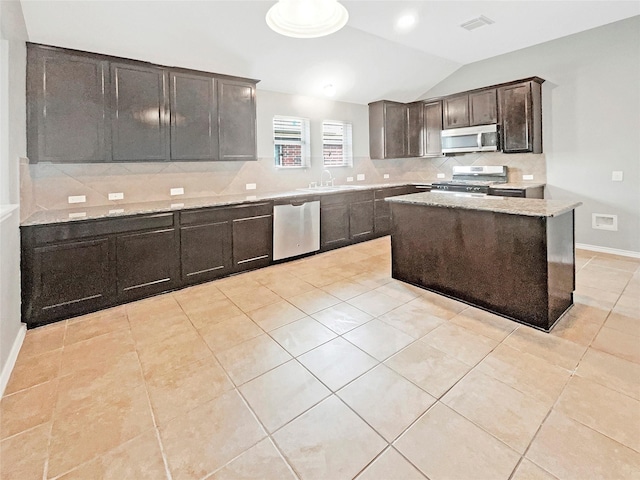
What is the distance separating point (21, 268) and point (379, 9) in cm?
422

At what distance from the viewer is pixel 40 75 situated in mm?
3047

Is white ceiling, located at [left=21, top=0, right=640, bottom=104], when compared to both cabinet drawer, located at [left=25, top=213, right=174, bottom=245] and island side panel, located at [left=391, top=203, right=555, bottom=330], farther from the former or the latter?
island side panel, located at [left=391, top=203, right=555, bottom=330]

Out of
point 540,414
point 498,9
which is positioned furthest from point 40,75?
point 498,9

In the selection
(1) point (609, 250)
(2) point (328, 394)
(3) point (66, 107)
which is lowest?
(2) point (328, 394)

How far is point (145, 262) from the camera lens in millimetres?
3387

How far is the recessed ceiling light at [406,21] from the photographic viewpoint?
12.9ft

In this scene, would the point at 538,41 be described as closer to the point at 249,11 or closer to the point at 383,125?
the point at 383,125

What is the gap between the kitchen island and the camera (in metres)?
2.57

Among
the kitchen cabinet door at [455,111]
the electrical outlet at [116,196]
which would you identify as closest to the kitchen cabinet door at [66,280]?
the electrical outlet at [116,196]

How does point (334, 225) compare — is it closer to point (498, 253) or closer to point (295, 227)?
point (295, 227)

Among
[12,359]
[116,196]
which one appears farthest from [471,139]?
[12,359]

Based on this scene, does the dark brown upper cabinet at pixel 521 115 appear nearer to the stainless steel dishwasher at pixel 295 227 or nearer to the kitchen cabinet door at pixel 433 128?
the kitchen cabinet door at pixel 433 128

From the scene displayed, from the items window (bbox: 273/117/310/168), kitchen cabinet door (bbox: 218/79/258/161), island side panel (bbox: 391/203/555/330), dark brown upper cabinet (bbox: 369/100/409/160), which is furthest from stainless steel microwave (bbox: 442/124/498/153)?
kitchen cabinet door (bbox: 218/79/258/161)

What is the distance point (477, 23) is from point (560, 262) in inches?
126
